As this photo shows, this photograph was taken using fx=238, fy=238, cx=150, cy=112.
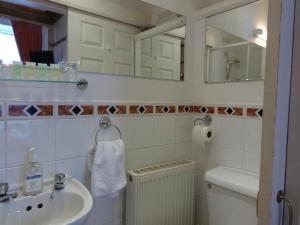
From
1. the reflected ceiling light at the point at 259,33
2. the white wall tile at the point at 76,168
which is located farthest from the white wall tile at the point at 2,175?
the reflected ceiling light at the point at 259,33

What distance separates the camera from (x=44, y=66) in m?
1.06

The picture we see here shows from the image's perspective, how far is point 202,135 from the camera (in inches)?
60.6

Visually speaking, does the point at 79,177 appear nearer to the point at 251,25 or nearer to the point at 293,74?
the point at 293,74

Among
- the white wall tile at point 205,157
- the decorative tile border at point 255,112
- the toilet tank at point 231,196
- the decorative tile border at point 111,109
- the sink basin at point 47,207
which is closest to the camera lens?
the sink basin at point 47,207

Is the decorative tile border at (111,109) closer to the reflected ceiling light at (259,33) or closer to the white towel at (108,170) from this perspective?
the white towel at (108,170)

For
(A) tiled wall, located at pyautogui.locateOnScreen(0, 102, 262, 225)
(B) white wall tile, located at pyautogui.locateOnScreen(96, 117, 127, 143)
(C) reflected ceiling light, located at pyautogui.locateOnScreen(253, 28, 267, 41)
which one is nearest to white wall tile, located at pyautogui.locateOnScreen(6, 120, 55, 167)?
(A) tiled wall, located at pyautogui.locateOnScreen(0, 102, 262, 225)

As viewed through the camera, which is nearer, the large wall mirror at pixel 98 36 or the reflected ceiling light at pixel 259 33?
the large wall mirror at pixel 98 36

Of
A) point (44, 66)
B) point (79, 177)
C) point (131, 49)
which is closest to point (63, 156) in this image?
point (79, 177)

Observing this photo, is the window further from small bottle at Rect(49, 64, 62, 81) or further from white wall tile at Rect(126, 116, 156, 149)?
white wall tile at Rect(126, 116, 156, 149)

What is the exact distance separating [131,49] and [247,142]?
89 centimetres

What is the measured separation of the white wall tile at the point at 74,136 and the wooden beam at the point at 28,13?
1.57ft

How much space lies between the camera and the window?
1.01 m

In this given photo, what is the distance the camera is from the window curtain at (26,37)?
3.45 ft

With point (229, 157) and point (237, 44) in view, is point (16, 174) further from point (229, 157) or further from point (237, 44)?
point (237, 44)
